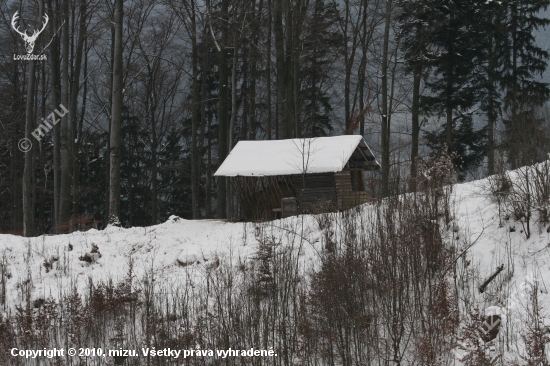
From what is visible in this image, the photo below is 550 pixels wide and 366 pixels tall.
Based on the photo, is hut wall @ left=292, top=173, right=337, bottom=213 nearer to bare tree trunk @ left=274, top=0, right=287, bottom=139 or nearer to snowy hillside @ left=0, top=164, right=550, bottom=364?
snowy hillside @ left=0, top=164, right=550, bottom=364

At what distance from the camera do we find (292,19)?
65.7 feet

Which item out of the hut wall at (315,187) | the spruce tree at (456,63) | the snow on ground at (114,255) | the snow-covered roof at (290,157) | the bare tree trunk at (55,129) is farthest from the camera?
the spruce tree at (456,63)

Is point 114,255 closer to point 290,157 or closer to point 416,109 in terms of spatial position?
→ point 290,157

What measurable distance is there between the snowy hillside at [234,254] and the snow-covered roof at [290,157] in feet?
8.22

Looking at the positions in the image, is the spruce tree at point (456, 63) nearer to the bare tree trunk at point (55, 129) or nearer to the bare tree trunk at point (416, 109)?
the bare tree trunk at point (416, 109)

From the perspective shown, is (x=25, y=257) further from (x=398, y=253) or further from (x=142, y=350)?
(x=398, y=253)

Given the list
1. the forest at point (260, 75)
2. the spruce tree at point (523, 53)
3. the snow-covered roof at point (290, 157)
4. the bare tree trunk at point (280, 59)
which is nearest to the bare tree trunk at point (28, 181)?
the forest at point (260, 75)

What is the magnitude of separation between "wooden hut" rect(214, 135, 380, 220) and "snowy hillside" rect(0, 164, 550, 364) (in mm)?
2377

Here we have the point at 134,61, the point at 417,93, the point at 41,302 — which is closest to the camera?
the point at 41,302

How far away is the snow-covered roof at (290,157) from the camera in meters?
14.4

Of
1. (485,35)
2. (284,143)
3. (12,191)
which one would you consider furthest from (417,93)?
(12,191)

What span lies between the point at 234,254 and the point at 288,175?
6.07 metres

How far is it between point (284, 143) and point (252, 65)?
10373 mm

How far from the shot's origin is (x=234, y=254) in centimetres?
916
